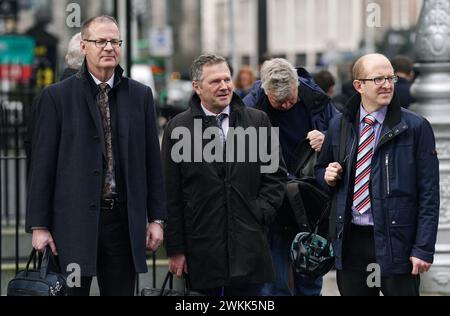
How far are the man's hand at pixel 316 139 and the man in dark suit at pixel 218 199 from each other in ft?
1.95

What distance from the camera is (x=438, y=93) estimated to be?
10.1m

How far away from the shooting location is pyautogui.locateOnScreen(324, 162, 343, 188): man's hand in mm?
6508

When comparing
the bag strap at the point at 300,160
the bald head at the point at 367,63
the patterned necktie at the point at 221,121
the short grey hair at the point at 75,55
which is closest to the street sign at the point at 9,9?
the short grey hair at the point at 75,55

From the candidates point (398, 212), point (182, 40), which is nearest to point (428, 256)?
point (398, 212)

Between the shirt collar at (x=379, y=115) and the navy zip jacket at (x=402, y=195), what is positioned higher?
the shirt collar at (x=379, y=115)

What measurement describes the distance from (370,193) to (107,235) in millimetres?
1353

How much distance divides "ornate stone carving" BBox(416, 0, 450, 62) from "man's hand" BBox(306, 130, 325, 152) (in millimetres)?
3070

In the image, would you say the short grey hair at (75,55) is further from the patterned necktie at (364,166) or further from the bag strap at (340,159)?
the patterned necktie at (364,166)

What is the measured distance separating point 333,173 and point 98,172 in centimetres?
122

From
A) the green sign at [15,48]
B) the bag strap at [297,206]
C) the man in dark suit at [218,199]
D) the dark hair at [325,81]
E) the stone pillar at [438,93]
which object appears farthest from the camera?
the green sign at [15,48]

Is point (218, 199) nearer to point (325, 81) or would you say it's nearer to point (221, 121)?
point (221, 121)

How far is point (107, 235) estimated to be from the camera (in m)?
6.36

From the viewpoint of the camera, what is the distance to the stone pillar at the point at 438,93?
978cm
